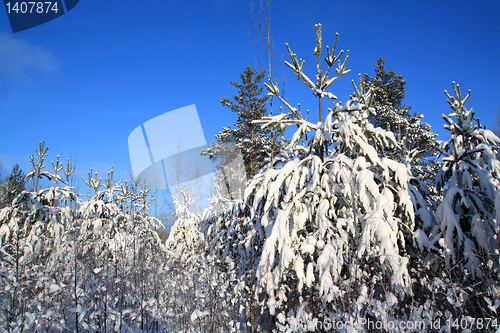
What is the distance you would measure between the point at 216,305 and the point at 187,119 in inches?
358

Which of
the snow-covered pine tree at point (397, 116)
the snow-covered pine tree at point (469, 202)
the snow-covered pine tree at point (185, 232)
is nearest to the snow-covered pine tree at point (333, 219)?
the snow-covered pine tree at point (469, 202)

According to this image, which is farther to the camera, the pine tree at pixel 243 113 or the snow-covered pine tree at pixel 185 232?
the pine tree at pixel 243 113

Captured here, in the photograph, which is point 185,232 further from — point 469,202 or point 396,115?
point 396,115

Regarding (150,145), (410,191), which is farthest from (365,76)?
(410,191)

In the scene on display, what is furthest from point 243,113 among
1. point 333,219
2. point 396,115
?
point 333,219

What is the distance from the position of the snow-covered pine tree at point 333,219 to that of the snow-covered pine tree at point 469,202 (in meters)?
0.57

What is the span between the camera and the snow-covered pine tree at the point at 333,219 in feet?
10.5

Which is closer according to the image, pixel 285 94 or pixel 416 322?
pixel 416 322

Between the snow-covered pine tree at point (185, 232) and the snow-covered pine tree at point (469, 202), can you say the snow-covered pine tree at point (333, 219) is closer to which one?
the snow-covered pine tree at point (469, 202)

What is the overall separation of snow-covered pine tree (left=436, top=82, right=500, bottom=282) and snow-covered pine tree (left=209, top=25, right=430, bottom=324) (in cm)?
57

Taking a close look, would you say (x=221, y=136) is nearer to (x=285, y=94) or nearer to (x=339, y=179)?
(x=285, y=94)

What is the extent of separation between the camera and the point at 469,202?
382 centimetres

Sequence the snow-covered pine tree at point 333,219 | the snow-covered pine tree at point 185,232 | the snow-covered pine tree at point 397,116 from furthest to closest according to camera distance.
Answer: the snow-covered pine tree at point 397,116 → the snow-covered pine tree at point 185,232 → the snow-covered pine tree at point 333,219

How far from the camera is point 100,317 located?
3.09m
